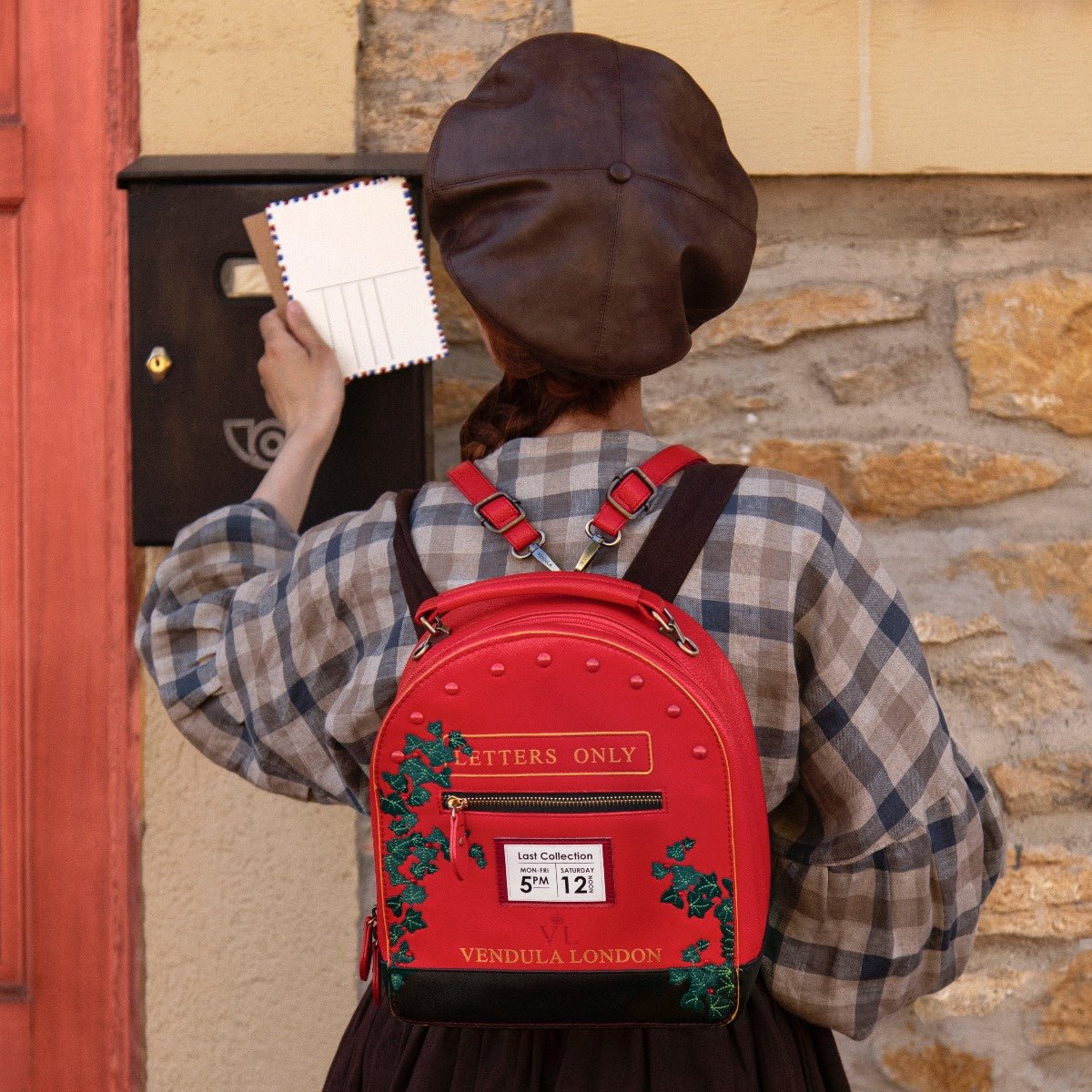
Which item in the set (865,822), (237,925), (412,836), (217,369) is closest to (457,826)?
(412,836)

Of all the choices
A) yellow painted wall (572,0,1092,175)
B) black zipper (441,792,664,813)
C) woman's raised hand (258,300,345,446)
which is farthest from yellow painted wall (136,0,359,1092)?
yellow painted wall (572,0,1092,175)

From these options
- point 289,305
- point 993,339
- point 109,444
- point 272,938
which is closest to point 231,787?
point 272,938

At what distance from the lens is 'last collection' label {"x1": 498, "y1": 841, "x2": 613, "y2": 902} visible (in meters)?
1.08

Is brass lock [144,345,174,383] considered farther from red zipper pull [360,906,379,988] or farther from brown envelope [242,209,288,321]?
red zipper pull [360,906,379,988]

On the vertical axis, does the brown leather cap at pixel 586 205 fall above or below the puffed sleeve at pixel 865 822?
above

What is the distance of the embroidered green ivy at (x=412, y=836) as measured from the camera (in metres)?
1.10

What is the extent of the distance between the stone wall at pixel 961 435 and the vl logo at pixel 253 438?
36 cm

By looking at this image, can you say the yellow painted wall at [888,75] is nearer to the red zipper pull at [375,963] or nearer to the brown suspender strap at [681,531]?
the brown suspender strap at [681,531]

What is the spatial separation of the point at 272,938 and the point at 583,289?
1.18m

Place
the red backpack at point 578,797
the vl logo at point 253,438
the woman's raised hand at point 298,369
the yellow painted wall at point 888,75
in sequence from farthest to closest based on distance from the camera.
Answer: the yellow painted wall at point 888,75 < the vl logo at point 253,438 < the woman's raised hand at point 298,369 < the red backpack at point 578,797

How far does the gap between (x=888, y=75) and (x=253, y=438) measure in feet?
3.36

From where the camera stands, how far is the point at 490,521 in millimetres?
1145

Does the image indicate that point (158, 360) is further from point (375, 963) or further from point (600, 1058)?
point (600, 1058)

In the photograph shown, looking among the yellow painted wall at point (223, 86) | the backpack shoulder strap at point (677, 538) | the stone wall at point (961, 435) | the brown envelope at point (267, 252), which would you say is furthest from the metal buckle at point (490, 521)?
the yellow painted wall at point (223, 86)
